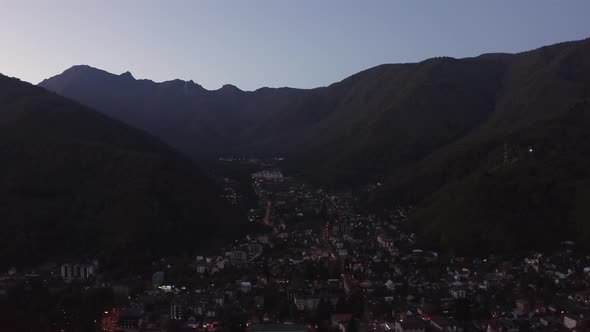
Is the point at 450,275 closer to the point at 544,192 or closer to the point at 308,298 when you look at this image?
the point at 308,298

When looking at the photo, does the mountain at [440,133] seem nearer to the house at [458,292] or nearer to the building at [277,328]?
the house at [458,292]

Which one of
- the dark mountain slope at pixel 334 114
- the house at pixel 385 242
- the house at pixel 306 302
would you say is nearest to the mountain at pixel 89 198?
the house at pixel 385 242

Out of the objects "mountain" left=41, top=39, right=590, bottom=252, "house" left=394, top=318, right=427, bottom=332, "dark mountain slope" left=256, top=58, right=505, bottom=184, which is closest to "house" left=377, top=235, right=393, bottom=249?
"mountain" left=41, top=39, right=590, bottom=252

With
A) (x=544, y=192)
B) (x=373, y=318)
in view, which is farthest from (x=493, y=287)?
(x=544, y=192)

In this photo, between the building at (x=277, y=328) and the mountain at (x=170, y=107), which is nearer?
the building at (x=277, y=328)

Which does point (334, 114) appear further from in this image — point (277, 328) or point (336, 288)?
point (277, 328)

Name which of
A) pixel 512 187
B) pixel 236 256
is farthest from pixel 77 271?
pixel 512 187
